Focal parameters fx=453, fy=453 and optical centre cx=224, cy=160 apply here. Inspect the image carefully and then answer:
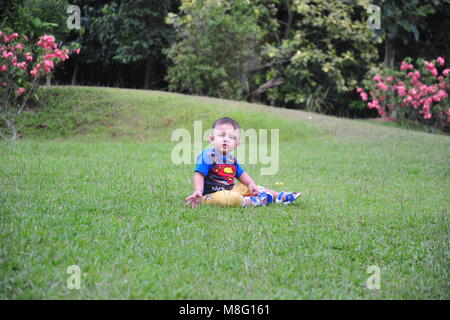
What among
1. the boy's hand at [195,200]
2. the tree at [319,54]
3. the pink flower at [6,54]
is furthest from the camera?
the tree at [319,54]

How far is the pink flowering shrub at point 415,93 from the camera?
13.7 m

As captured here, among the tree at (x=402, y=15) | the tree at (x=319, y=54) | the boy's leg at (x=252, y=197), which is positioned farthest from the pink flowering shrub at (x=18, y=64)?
the tree at (x=402, y=15)

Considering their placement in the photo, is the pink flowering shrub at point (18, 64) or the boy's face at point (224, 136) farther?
the pink flowering shrub at point (18, 64)

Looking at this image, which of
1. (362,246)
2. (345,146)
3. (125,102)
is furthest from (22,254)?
(125,102)

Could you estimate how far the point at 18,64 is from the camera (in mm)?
9406

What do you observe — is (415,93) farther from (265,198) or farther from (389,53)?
(265,198)

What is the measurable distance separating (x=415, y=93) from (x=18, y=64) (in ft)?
35.7

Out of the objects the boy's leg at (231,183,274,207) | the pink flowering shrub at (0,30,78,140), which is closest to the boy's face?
the boy's leg at (231,183,274,207)

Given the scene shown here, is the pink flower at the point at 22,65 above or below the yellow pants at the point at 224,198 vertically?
above

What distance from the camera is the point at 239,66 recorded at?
48.4 ft

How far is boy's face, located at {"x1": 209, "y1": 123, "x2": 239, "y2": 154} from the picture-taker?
14.8 ft

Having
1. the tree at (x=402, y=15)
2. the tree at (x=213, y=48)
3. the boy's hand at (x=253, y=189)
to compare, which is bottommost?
the boy's hand at (x=253, y=189)

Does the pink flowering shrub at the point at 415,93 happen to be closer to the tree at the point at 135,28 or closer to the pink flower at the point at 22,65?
the tree at the point at 135,28

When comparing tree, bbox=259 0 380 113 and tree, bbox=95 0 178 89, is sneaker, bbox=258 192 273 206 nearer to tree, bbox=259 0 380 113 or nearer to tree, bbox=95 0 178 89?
tree, bbox=259 0 380 113
